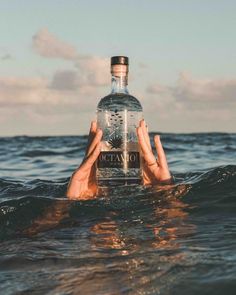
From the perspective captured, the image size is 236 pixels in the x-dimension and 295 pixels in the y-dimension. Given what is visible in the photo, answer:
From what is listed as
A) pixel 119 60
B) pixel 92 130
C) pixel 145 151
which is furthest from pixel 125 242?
pixel 119 60

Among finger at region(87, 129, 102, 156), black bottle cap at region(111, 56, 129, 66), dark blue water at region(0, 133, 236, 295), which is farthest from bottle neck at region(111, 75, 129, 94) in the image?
dark blue water at region(0, 133, 236, 295)

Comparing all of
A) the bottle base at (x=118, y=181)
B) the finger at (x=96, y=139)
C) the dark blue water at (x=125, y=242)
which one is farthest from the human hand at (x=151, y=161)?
the finger at (x=96, y=139)

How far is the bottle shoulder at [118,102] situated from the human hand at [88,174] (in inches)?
15.7

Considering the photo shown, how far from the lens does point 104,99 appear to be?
5434 mm

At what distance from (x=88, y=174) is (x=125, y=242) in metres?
0.87

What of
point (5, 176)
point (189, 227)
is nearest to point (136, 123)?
point (189, 227)

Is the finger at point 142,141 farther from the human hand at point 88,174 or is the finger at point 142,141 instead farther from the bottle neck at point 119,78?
the bottle neck at point 119,78

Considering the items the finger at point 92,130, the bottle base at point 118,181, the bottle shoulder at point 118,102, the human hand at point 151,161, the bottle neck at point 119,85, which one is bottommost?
the bottle base at point 118,181

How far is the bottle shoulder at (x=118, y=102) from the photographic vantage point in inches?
210

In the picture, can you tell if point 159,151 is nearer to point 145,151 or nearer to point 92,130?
point 145,151

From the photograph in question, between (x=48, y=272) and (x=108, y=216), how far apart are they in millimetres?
1669

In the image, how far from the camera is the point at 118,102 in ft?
17.6

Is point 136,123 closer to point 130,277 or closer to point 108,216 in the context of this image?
point 108,216

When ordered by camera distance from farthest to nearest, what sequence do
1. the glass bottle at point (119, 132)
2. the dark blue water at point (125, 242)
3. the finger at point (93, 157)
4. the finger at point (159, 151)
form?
the finger at point (159, 151) → the glass bottle at point (119, 132) → the finger at point (93, 157) → the dark blue water at point (125, 242)
